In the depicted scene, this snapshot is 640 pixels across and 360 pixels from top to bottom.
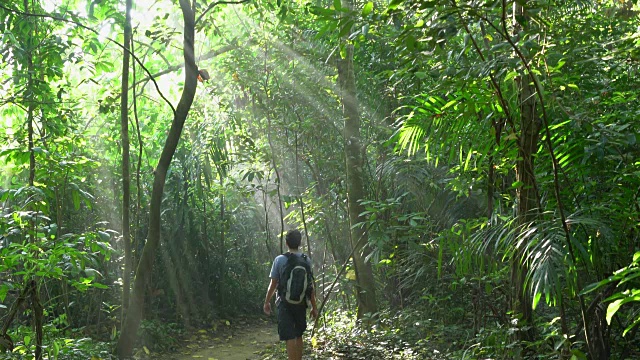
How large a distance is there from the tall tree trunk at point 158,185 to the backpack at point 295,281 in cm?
174

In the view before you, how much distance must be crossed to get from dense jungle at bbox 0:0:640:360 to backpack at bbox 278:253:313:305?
1000 mm

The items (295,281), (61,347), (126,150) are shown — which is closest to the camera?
(61,347)

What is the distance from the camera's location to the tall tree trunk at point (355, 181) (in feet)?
26.9

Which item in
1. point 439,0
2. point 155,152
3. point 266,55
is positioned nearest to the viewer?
point 439,0

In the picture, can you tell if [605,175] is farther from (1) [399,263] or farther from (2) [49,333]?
(2) [49,333]

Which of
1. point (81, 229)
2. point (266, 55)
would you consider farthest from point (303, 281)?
point (81, 229)

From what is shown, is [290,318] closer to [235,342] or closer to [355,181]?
[355,181]

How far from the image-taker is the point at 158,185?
7.06 meters

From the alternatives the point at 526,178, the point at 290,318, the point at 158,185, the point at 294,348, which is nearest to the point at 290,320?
the point at 290,318

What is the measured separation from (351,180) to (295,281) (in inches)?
90.6

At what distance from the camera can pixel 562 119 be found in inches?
160

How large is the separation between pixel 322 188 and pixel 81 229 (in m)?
3.97

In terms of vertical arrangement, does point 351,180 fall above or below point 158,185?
below

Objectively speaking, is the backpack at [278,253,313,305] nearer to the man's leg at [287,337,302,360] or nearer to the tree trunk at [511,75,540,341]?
the man's leg at [287,337,302,360]
